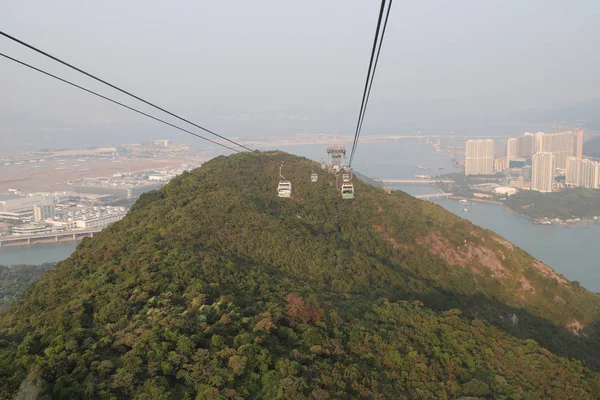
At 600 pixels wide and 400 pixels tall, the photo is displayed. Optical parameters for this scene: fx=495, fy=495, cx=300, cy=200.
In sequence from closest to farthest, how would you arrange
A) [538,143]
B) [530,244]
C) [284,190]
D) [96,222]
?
[284,190], [96,222], [530,244], [538,143]

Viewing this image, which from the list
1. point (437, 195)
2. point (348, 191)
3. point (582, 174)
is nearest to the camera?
point (348, 191)

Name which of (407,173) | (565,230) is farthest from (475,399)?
(407,173)

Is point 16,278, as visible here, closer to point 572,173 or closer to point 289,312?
point 289,312

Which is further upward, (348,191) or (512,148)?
(512,148)

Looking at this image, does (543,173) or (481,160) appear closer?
(543,173)

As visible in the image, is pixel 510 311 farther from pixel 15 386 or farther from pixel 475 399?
pixel 15 386

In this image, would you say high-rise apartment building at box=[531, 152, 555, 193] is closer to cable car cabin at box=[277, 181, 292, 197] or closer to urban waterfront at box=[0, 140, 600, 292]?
urban waterfront at box=[0, 140, 600, 292]

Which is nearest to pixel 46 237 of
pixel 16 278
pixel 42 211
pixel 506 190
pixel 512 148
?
pixel 42 211
